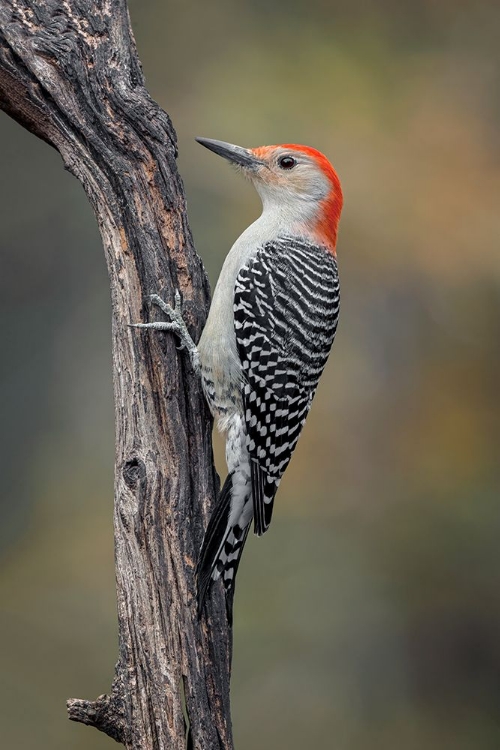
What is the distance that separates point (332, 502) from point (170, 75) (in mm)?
2626

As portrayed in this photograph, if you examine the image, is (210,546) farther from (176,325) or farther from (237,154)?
(237,154)

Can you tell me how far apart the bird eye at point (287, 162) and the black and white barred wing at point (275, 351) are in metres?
0.35

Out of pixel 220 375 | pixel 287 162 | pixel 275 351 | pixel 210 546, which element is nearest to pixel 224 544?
pixel 210 546

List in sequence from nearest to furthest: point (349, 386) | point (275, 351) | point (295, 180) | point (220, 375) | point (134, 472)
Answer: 1. point (134, 472)
2. point (220, 375)
3. point (275, 351)
4. point (295, 180)
5. point (349, 386)

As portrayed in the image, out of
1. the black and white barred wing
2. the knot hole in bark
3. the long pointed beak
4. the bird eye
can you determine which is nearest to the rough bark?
the knot hole in bark

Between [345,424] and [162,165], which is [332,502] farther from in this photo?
[162,165]

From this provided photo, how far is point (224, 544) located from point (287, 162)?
147cm

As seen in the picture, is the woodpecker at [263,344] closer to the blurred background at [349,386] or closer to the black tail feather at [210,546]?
the black tail feather at [210,546]

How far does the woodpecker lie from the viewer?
2.92 m

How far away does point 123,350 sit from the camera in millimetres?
2814

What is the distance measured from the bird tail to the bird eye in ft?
3.96

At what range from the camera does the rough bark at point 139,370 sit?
2.67 meters

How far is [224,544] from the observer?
2.82m

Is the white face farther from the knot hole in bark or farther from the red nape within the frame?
the knot hole in bark
